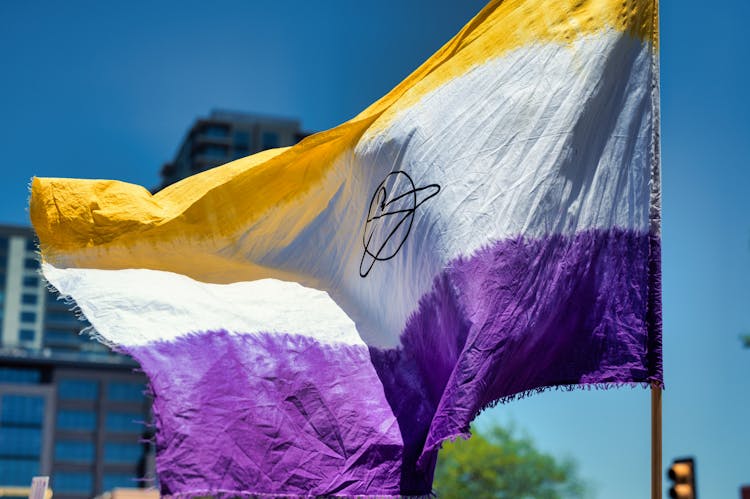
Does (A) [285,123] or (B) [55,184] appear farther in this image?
(A) [285,123]

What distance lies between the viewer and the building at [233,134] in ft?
386

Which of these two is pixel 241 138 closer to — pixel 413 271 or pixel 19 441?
pixel 19 441

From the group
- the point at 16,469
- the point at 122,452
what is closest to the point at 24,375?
the point at 16,469

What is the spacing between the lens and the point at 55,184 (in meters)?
6.82

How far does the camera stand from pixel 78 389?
112m

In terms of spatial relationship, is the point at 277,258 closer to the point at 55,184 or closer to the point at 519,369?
the point at 55,184

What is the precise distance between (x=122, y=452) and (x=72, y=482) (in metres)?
4.87

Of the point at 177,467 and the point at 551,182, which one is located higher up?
the point at 551,182

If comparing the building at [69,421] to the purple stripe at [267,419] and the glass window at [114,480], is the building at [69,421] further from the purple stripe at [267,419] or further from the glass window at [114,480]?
the purple stripe at [267,419]

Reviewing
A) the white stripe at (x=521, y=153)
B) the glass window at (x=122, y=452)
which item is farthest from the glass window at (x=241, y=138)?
the white stripe at (x=521, y=153)

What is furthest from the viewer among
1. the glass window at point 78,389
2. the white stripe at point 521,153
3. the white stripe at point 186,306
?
the glass window at point 78,389

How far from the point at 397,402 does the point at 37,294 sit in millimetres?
166480

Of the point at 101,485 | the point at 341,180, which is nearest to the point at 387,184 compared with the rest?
the point at 341,180

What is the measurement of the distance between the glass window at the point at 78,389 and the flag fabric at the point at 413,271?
356 feet
